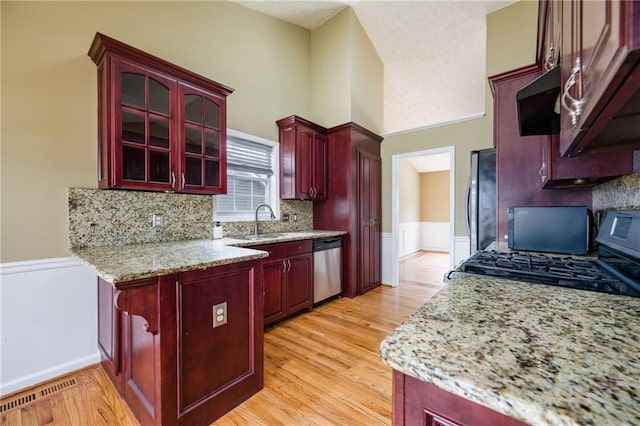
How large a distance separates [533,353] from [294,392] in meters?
1.64

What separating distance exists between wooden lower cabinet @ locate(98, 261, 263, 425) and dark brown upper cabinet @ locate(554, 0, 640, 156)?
160 centimetres

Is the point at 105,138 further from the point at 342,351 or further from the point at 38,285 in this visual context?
the point at 342,351

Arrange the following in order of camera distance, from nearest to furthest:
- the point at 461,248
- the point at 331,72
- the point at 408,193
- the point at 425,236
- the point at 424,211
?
the point at 461,248, the point at 331,72, the point at 408,193, the point at 425,236, the point at 424,211

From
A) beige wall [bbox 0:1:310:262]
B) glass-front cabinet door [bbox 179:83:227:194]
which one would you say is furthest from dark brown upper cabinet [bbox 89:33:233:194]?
beige wall [bbox 0:1:310:262]

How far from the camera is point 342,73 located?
368 centimetres

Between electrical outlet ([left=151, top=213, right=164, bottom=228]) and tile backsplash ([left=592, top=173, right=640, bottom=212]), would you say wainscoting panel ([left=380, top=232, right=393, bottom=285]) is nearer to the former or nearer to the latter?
Answer: tile backsplash ([left=592, top=173, right=640, bottom=212])

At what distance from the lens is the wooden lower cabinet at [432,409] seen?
0.45 meters

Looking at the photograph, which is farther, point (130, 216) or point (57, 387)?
point (130, 216)

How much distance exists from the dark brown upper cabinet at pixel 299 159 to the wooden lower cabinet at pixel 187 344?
5.98 feet

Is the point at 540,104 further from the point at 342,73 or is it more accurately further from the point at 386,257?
the point at 386,257

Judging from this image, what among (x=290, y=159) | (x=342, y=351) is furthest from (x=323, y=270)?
(x=290, y=159)

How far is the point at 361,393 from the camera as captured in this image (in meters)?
1.73

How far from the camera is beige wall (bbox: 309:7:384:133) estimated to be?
11.9 feet

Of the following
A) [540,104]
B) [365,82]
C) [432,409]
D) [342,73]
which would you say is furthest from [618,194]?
[365,82]
